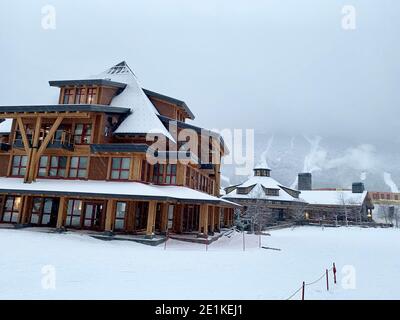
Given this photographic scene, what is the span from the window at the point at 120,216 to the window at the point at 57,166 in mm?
5739

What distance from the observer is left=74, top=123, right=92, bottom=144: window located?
26250mm

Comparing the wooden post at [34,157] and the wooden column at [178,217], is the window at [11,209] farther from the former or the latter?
the wooden column at [178,217]

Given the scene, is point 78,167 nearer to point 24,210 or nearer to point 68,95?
point 24,210

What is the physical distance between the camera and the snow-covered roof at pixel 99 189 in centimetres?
2133

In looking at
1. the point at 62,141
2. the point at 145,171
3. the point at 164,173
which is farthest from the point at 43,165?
Result: the point at 164,173

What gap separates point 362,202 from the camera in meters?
72.1

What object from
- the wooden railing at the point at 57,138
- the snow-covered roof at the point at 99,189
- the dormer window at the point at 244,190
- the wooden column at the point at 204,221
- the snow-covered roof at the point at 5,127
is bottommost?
the wooden column at the point at 204,221

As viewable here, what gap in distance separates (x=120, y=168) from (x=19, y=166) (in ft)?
31.4

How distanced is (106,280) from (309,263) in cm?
1162

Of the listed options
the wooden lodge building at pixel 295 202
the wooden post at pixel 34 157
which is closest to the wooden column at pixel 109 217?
the wooden post at pixel 34 157

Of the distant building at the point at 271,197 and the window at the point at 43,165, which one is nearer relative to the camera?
the window at the point at 43,165

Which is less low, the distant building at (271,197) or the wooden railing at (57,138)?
the wooden railing at (57,138)
